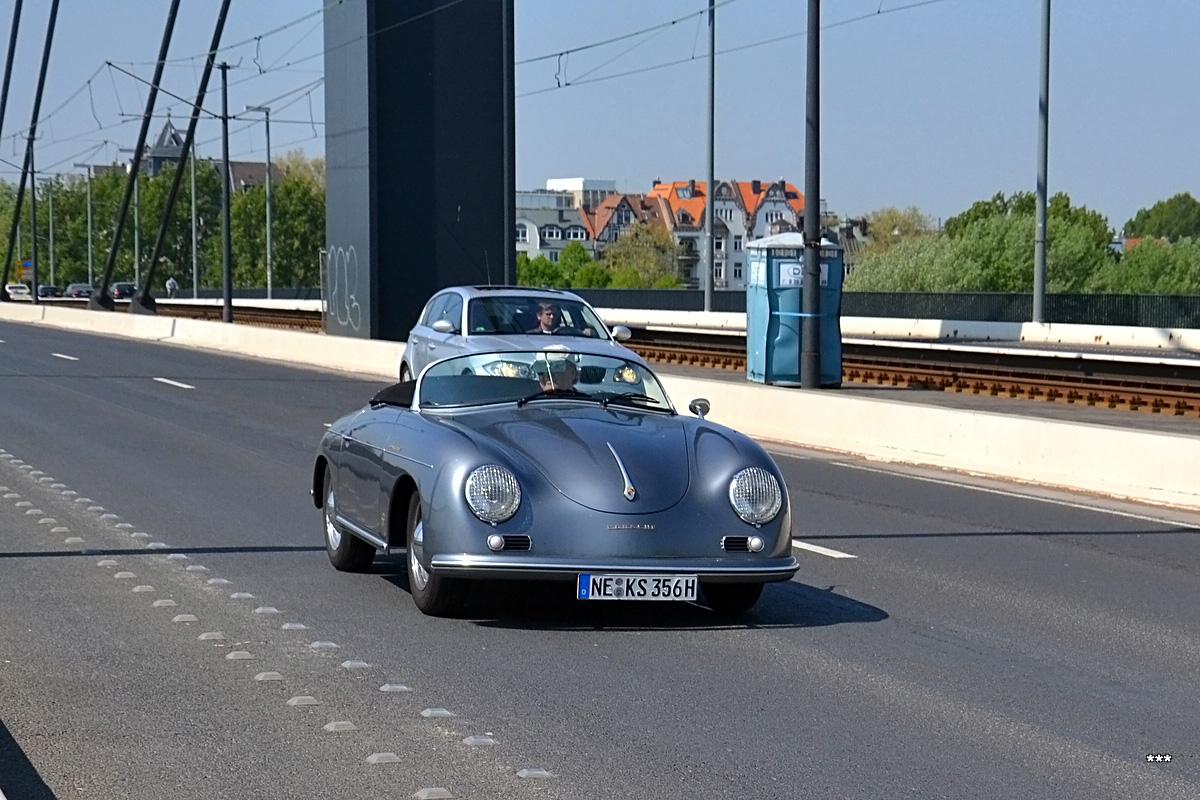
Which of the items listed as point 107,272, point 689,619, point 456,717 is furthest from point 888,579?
point 107,272

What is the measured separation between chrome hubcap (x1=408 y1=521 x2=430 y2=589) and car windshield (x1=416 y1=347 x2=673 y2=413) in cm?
93

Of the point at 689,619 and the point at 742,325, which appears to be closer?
the point at 689,619

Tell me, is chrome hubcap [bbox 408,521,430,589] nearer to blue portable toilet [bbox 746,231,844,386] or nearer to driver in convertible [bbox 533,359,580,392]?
driver in convertible [bbox 533,359,580,392]

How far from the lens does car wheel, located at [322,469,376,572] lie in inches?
376

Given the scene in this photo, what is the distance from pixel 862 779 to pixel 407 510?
3.63m

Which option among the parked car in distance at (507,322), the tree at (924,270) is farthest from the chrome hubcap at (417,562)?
the tree at (924,270)

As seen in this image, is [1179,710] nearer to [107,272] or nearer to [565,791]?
[565,791]

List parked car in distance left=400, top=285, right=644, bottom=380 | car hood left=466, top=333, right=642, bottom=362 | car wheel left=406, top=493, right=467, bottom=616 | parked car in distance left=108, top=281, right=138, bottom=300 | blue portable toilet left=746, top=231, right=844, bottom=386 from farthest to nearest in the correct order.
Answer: parked car in distance left=108, top=281, right=138, bottom=300 < blue portable toilet left=746, top=231, right=844, bottom=386 < parked car in distance left=400, top=285, right=644, bottom=380 < car hood left=466, top=333, right=642, bottom=362 < car wheel left=406, top=493, right=467, bottom=616

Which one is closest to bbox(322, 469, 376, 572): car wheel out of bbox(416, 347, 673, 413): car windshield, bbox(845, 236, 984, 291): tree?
bbox(416, 347, 673, 413): car windshield

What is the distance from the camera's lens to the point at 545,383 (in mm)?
9141

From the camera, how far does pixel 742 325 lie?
50500 millimetres

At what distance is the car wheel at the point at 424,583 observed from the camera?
320 inches

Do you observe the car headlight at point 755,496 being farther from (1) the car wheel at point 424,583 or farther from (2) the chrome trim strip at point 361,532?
(2) the chrome trim strip at point 361,532

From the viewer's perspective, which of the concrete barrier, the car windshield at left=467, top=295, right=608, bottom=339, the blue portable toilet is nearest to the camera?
the concrete barrier
